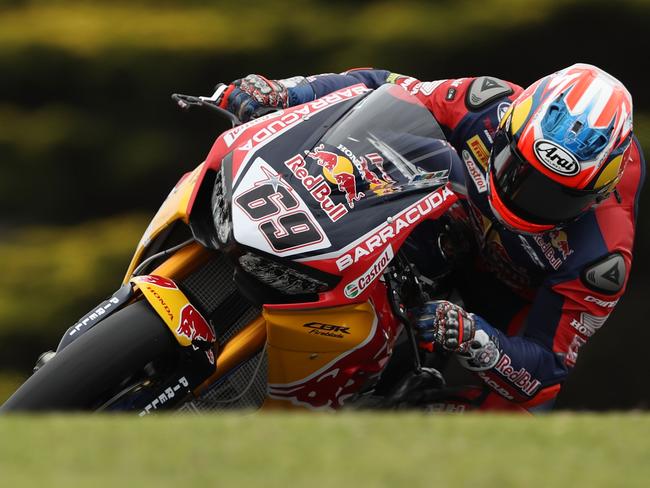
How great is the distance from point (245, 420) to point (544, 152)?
4.55 ft

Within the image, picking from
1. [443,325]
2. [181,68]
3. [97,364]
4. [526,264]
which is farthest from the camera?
[181,68]

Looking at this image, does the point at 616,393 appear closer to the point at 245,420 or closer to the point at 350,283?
the point at 350,283

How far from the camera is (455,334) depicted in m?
3.62

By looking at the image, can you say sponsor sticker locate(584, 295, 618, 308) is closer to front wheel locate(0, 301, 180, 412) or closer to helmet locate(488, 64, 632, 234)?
helmet locate(488, 64, 632, 234)

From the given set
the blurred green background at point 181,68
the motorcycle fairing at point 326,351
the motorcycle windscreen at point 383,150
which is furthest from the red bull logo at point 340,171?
the blurred green background at point 181,68

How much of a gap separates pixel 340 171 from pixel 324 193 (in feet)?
0.30

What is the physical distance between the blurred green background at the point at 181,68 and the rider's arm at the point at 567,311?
1339 millimetres

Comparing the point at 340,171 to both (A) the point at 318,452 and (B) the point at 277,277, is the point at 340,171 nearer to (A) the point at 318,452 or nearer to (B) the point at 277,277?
(B) the point at 277,277

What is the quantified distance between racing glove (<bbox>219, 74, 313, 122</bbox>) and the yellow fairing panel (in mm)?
837

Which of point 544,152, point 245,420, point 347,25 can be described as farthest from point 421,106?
point 347,25

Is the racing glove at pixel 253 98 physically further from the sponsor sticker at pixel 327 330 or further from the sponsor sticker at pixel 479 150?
the sponsor sticker at pixel 327 330

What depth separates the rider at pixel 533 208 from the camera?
12.0ft

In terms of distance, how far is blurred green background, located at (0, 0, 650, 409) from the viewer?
17.1ft

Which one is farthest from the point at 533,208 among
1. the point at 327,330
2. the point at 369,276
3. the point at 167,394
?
the point at 167,394
